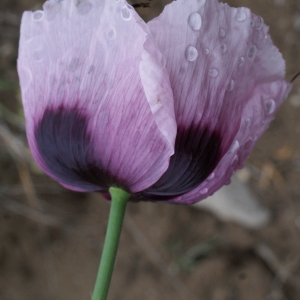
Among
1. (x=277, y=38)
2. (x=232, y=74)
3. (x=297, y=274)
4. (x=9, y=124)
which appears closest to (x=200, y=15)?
(x=232, y=74)

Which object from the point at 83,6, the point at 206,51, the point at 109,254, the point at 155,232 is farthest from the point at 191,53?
the point at 155,232

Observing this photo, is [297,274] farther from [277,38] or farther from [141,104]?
[141,104]

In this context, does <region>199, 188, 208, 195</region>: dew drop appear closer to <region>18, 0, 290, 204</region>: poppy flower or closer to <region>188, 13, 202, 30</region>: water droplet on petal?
<region>18, 0, 290, 204</region>: poppy flower

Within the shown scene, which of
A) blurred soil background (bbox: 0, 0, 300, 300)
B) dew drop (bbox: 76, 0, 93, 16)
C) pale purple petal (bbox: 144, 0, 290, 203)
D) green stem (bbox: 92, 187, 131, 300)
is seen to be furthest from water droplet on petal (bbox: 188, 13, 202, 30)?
blurred soil background (bbox: 0, 0, 300, 300)

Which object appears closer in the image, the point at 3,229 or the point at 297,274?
the point at 297,274

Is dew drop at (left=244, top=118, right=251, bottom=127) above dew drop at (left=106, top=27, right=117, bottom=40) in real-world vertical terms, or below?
below

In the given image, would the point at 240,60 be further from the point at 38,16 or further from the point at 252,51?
the point at 38,16

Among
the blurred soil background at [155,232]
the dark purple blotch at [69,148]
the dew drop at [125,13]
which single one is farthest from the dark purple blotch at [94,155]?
the blurred soil background at [155,232]
